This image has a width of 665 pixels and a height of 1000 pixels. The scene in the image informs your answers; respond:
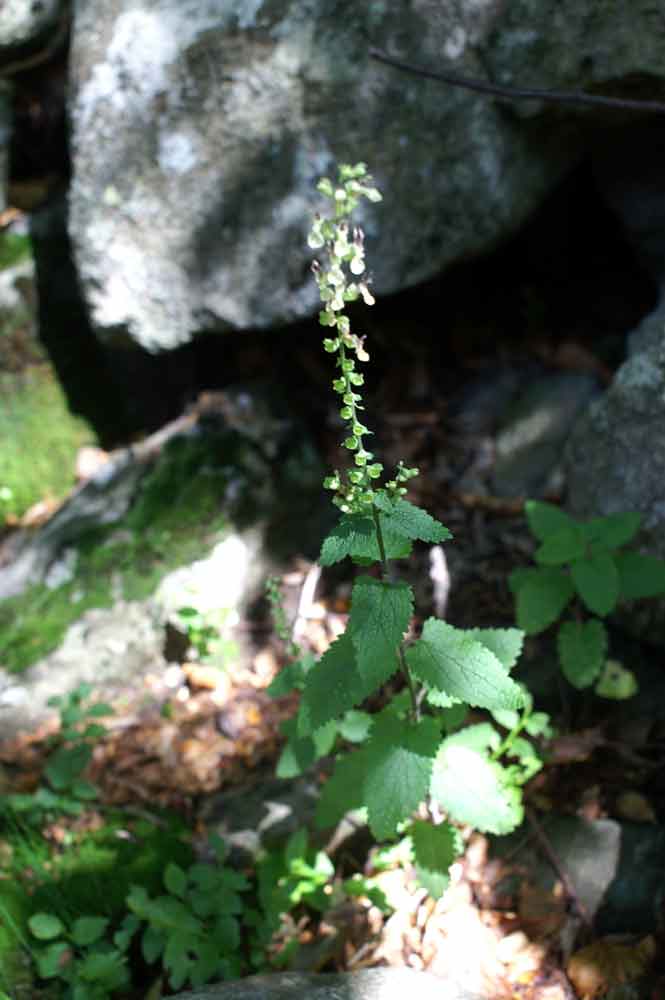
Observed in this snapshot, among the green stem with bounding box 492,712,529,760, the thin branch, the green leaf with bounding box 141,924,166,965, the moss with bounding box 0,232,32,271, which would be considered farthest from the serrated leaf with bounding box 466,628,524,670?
the moss with bounding box 0,232,32,271

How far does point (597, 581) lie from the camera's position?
256 centimetres

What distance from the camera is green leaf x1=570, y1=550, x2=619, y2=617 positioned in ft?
8.26

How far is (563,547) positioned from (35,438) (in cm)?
287

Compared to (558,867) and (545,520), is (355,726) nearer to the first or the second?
(558,867)

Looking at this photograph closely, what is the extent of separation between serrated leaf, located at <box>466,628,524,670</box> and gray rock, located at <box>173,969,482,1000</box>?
82 cm

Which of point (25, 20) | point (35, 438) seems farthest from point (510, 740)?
point (25, 20)

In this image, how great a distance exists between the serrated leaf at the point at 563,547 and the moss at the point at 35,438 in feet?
8.70

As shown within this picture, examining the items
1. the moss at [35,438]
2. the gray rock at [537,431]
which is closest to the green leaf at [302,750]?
the gray rock at [537,431]

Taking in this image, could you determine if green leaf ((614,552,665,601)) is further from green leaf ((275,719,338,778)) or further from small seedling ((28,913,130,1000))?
small seedling ((28,913,130,1000))

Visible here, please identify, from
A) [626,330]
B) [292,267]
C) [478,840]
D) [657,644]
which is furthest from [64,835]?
[626,330]

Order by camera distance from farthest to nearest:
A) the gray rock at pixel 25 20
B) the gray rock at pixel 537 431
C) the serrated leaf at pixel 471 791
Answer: the gray rock at pixel 25 20, the gray rock at pixel 537 431, the serrated leaf at pixel 471 791

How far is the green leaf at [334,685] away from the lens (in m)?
1.96

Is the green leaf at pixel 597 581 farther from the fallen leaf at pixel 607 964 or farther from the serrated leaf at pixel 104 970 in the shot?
the serrated leaf at pixel 104 970

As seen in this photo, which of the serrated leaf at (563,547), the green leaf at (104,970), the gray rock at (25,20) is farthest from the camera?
the gray rock at (25,20)
